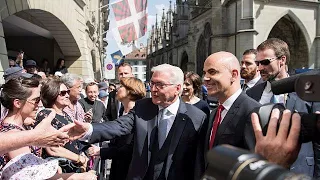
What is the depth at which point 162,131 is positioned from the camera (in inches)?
127

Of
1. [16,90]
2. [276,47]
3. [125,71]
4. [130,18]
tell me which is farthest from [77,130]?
[130,18]

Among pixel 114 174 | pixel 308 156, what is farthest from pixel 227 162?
pixel 114 174

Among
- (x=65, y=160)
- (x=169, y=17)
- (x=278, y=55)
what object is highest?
(x=169, y=17)

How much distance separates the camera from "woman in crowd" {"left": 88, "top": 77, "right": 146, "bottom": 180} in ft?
12.2

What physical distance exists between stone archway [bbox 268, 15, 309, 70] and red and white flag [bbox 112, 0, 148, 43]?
52.2 ft

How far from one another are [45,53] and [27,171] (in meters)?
16.8

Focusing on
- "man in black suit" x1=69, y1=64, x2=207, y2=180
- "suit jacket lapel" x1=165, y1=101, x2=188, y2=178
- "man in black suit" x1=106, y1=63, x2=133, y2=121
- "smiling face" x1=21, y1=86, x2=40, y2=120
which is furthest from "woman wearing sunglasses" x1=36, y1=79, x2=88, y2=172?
"man in black suit" x1=106, y1=63, x2=133, y2=121

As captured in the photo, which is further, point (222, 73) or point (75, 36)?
point (75, 36)

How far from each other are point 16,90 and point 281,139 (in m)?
2.60

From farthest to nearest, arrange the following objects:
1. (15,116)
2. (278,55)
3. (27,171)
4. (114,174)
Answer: (114,174), (278,55), (15,116), (27,171)

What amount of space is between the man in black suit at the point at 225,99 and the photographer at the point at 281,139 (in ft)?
4.31

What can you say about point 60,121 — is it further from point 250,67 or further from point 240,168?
point 240,168

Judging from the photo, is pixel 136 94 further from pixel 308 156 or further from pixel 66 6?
pixel 66 6

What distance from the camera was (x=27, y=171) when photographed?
2518mm
